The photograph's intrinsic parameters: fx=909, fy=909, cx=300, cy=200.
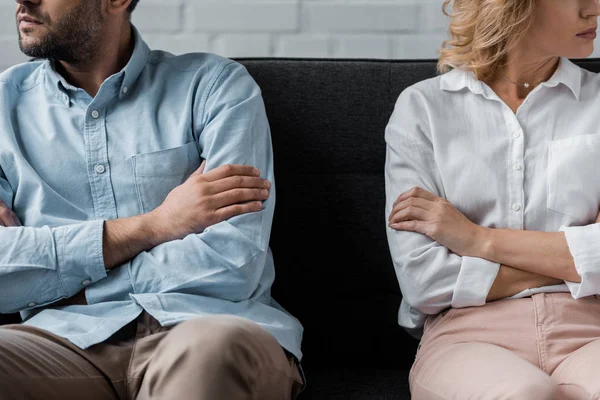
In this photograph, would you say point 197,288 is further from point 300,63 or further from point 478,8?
point 478,8

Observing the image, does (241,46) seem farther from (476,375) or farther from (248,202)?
(476,375)

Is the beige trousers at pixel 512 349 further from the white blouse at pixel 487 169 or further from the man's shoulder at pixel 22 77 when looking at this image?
the man's shoulder at pixel 22 77

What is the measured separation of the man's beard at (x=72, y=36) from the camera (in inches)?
71.2

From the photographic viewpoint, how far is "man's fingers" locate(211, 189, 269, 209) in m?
1.67

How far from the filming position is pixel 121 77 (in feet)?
6.03

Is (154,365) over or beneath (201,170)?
beneath

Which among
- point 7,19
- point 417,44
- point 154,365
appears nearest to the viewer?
point 154,365

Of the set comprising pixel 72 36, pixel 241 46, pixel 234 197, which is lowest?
pixel 234 197

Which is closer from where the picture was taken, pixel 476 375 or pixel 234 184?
pixel 476 375

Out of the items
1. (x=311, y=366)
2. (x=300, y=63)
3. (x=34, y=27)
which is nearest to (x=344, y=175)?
(x=300, y=63)

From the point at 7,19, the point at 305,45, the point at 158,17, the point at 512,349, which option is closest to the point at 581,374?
the point at 512,349

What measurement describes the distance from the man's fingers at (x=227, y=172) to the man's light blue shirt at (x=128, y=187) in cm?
2

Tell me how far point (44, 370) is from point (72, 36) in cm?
72

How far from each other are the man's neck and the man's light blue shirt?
0.15 feet
